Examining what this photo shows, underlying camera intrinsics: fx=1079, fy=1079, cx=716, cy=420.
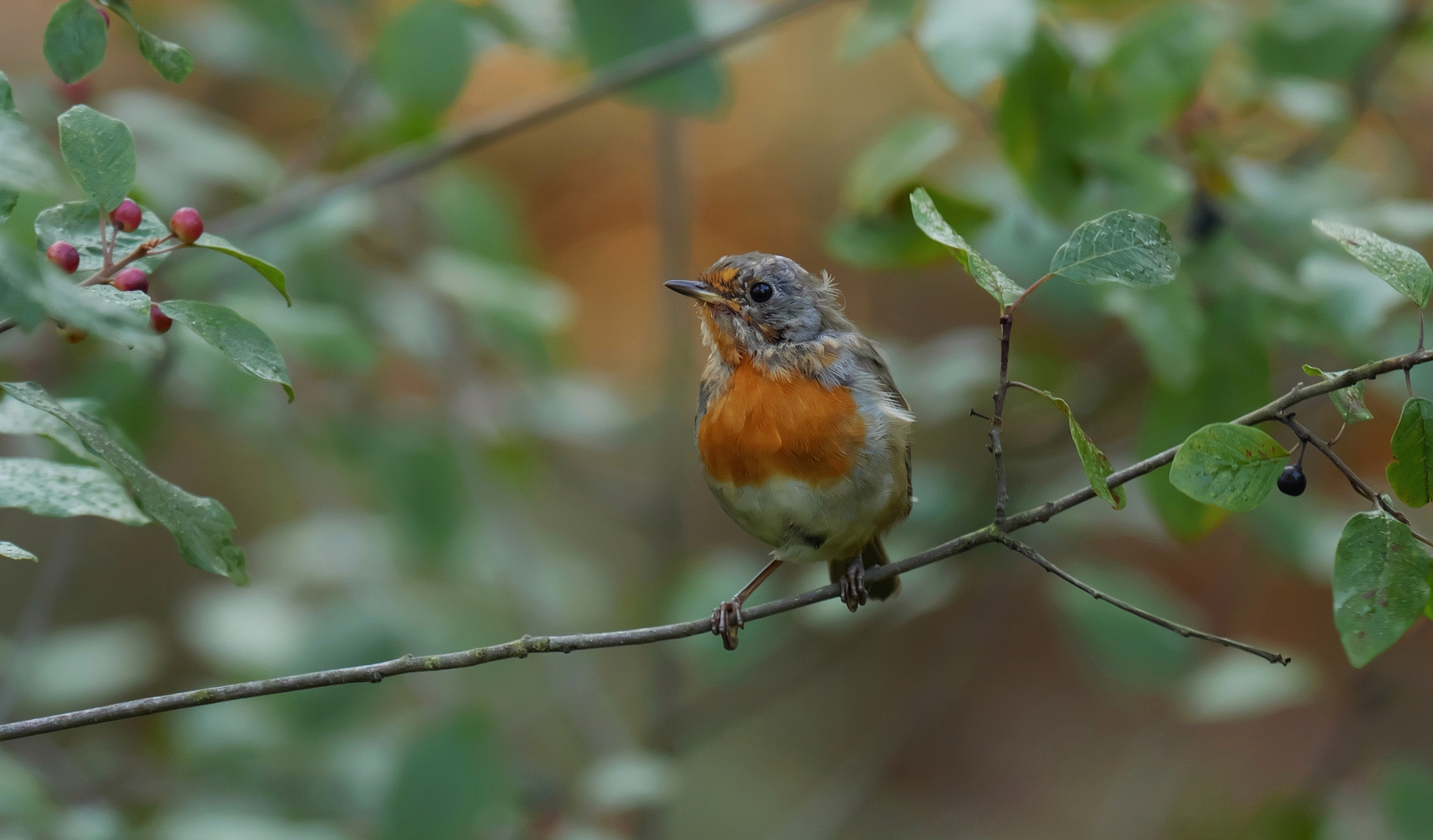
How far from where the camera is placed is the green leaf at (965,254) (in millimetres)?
1376

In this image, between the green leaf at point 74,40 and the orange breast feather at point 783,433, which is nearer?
the green leaf at point 74,40

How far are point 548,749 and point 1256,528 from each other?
14.4ft

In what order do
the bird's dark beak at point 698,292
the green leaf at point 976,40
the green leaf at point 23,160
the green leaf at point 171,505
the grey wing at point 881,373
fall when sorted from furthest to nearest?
the bird's dark beak at point 698,292, the grey wing at point 881,373, the green leaf at point 976,40, the green leaf at point 171,505, the green leaf at point 23,160

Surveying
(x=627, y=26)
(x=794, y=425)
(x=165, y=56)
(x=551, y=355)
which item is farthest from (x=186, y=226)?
(x=551, y=355)

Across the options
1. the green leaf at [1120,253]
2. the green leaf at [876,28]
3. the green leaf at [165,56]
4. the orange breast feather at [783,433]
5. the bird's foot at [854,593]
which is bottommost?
the bird's foot at [854,593]

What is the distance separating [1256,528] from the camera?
3020mm

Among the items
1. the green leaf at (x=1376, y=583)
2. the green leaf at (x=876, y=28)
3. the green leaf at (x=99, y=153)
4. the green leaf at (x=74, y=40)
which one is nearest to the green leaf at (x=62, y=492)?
the green leaf at (x=99, y=153)

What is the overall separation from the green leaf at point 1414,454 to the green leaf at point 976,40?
38.9 inches

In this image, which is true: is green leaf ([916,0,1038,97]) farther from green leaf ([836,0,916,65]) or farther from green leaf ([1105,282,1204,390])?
green leaf ([1105,282,1204,390])

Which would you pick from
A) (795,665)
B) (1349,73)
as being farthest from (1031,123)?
(795,665)

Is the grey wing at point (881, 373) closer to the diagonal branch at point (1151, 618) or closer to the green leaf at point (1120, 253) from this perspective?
the diagonal branch at point (1151, 618)

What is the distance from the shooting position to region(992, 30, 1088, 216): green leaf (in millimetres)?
2189

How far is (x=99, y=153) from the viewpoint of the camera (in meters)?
1.27

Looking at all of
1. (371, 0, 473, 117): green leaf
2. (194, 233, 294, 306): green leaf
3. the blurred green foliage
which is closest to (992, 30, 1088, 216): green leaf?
the blurred green foliage
